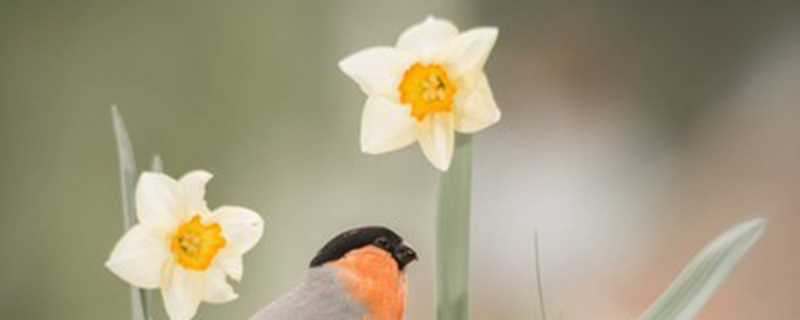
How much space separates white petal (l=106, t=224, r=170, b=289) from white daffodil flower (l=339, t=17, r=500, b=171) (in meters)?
0.07

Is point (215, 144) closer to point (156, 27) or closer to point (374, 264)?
point (156, 27)

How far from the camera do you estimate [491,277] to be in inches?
61.2

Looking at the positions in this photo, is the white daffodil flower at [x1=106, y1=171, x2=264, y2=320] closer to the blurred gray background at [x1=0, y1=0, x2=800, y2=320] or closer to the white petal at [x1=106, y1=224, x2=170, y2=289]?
the white petal at [x1=106, y1=224, x2=170, y2=289]

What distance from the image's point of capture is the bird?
0.40 meters

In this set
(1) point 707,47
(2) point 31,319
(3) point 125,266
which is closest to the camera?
(3) point 125,266

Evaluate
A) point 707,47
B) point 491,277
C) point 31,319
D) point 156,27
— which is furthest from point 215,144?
point 707,47

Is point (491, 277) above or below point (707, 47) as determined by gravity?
below

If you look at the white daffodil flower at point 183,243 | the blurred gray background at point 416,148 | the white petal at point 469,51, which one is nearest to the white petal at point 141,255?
the white daffodil flower at point 183,243

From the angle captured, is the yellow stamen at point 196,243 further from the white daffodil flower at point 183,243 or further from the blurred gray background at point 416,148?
the blurred gray background at point 416,148

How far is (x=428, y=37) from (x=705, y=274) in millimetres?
114

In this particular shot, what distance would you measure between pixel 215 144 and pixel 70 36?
40 cm

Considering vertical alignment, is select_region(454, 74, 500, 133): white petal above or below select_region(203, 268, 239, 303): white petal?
above

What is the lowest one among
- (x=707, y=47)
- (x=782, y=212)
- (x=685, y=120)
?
(x=782, y=212)

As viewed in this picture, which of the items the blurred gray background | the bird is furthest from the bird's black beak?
the blurred gray background
